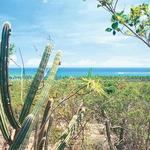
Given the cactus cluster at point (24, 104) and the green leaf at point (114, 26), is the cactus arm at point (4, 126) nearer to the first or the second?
the cactus cluster at point (24, 104)

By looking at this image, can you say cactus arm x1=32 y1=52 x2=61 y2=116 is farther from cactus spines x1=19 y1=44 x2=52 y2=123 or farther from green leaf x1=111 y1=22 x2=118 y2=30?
green leaf x1=111 y1=22 x2=118 y2=30

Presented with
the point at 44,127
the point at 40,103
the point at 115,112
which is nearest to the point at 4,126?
the point at 40,103

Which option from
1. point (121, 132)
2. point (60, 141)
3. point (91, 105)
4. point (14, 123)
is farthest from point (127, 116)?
→ point (14, 123)

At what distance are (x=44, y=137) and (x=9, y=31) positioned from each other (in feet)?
3.79

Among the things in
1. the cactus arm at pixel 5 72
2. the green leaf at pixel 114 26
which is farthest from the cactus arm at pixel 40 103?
the green leaf at pixel 114 26

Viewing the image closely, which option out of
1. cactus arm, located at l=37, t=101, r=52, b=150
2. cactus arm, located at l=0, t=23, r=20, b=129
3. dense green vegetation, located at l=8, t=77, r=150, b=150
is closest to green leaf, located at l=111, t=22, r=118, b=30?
dense green vegetation, located at l=8, t=77, r=150, b=150

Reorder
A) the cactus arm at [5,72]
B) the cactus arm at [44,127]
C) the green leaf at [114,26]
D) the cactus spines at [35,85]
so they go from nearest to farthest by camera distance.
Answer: the cactus arm at [5,72]
the cactus spines at [35,85]
the cactus arm at [44,127]
the green leaf at [114,26]

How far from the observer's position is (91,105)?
35.1 ft

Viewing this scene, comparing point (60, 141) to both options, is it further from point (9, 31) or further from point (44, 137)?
point (9, 31)

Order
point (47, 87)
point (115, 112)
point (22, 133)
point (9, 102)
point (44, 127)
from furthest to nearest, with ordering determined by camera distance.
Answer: point (115, 112)
point (44, 127)
point (47, 87)
point (9, 102)
point (22, 133)

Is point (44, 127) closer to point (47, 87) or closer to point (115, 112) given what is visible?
point (47, 87)

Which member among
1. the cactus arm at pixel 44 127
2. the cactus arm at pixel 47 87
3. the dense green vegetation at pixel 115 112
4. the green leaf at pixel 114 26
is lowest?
the dense green vegetation at pixel 115 112

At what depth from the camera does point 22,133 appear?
3.47 m

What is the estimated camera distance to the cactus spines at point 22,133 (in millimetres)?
3414
